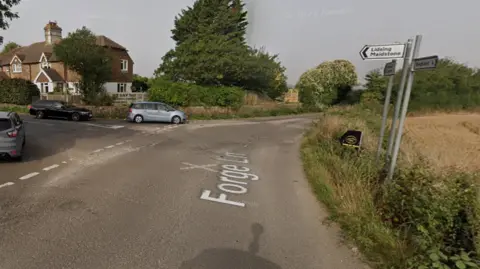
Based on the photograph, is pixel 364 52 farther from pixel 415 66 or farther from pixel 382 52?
pixel 415 66

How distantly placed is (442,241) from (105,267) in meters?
4.05

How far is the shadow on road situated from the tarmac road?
0.04ft

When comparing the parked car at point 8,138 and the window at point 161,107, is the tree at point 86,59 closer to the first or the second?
the window at point 161,107

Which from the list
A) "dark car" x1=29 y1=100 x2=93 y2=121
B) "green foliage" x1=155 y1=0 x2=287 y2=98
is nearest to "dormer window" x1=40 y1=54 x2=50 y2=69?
"green foliage" x1=155 y1=0 x2=287 y2=98

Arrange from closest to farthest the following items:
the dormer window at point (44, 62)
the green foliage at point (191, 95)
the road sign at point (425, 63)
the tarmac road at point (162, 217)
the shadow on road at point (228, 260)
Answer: the shadow on road at point (228, 260) < the tarmac road at point (162, 217) < the road sign at point (425, 63) < the green foliage at point (191, 95) < the dormer window at point (44, 62)

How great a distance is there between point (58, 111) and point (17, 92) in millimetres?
9348

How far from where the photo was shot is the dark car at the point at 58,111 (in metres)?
18.6

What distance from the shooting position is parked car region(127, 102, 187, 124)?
18578mm

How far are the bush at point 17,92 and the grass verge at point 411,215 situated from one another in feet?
92.4

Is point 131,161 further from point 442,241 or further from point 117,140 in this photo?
point 442,241

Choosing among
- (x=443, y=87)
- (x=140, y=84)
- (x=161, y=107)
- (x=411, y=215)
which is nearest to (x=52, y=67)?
(x=140, y=84)

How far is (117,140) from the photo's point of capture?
11.8m

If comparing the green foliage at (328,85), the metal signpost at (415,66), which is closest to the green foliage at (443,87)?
the green foliage at (328,85)

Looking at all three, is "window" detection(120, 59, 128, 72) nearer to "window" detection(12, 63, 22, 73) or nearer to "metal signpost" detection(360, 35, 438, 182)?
"window" detection(12, 63, 22, 73)
